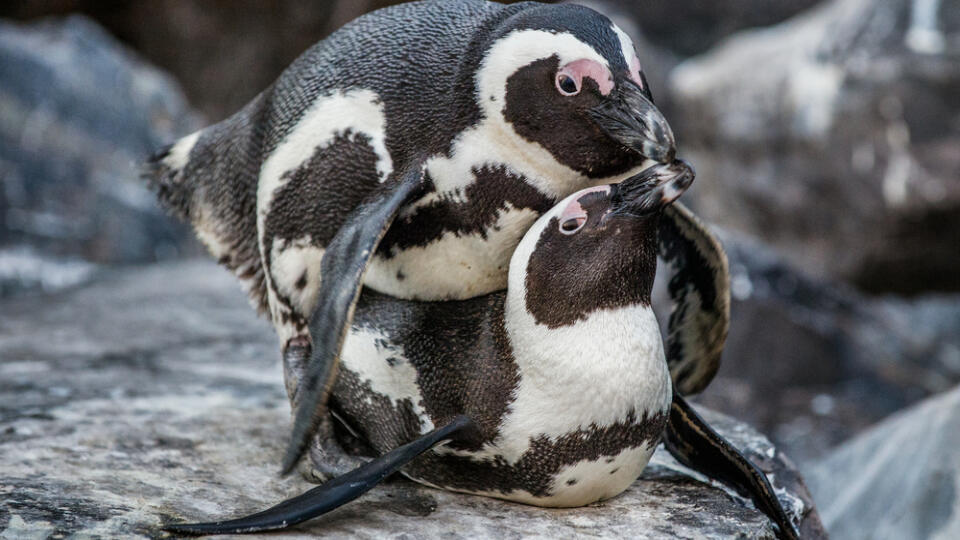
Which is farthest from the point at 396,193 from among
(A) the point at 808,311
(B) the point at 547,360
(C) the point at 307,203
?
(A) the point at 808,311

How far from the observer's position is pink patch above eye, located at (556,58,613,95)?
154 centimetres

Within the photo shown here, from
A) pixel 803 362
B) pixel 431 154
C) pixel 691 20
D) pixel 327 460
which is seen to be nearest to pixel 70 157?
pixel 803 362

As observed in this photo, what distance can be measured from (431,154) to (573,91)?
9.8 inches

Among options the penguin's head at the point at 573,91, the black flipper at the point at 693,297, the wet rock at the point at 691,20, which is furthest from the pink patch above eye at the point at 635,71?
the wet rock at the point at 691,20

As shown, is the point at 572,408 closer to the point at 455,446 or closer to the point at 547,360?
the point at 547,360

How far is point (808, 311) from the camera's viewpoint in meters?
4.27

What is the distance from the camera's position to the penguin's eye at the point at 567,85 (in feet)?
5.09

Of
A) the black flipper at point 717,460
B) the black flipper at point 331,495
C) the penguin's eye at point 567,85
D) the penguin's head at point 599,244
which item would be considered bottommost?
the black flipper at point 717,460

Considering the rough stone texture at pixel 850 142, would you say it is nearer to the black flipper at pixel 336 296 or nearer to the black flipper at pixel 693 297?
the black flipper at pixel 693 297

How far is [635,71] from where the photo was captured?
1.58 metres

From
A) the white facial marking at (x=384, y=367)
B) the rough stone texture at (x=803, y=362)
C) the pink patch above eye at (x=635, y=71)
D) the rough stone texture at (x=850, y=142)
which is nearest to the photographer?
the pink patch above eye at (x=635, y=71)

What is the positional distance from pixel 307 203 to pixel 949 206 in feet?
15.2

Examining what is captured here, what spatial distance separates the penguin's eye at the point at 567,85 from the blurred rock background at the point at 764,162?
261 cm

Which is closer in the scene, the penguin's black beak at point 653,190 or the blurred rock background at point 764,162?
the penguin's black beak at point 653,190
